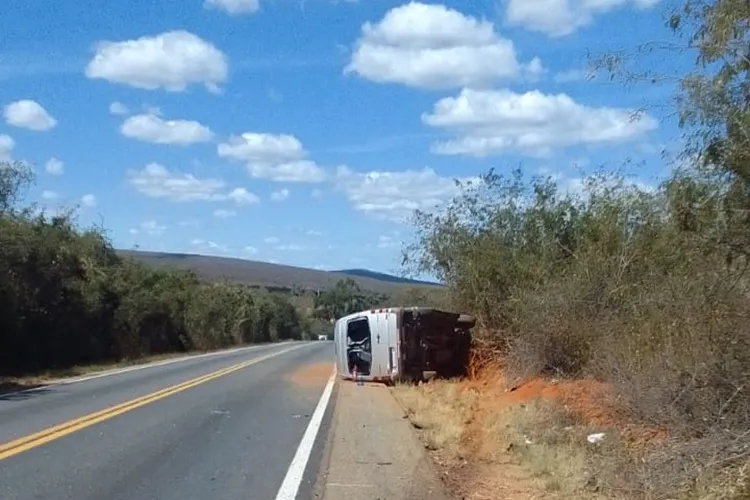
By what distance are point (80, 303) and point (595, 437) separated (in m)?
34.6

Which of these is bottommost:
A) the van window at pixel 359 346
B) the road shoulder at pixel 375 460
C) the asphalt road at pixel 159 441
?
the road shoulder at pixel 375 460

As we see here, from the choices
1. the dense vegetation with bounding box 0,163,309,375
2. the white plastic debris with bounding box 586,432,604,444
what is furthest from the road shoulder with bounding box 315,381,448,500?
the dense vegetation with bounding box 0,163,309,375

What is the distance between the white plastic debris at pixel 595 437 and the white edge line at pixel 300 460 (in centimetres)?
368

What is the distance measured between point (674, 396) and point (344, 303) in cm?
13902

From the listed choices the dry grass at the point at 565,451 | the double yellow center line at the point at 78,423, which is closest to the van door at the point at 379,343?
the double yellow center line at the point at 78,423

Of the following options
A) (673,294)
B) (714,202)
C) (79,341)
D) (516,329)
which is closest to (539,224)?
(516,329)

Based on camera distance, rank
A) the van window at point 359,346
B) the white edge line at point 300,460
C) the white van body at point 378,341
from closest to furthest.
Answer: the white edge line at point 300,460, the white van body at point 378,341, the van window at point 359,346

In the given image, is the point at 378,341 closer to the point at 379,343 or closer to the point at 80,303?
the point at 379,343

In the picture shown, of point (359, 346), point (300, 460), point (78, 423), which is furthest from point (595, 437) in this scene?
point (359, 346)

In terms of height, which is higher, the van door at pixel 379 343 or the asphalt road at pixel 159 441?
the van door at pixel 379 343

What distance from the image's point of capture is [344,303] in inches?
5935

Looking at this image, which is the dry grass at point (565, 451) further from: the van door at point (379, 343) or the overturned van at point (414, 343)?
the van door at point (379, 343)

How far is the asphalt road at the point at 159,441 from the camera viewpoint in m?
11.5

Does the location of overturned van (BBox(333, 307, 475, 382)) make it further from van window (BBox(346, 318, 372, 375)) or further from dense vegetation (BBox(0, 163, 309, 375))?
dense vegetation (BBox(0, 163, 309, 375))
